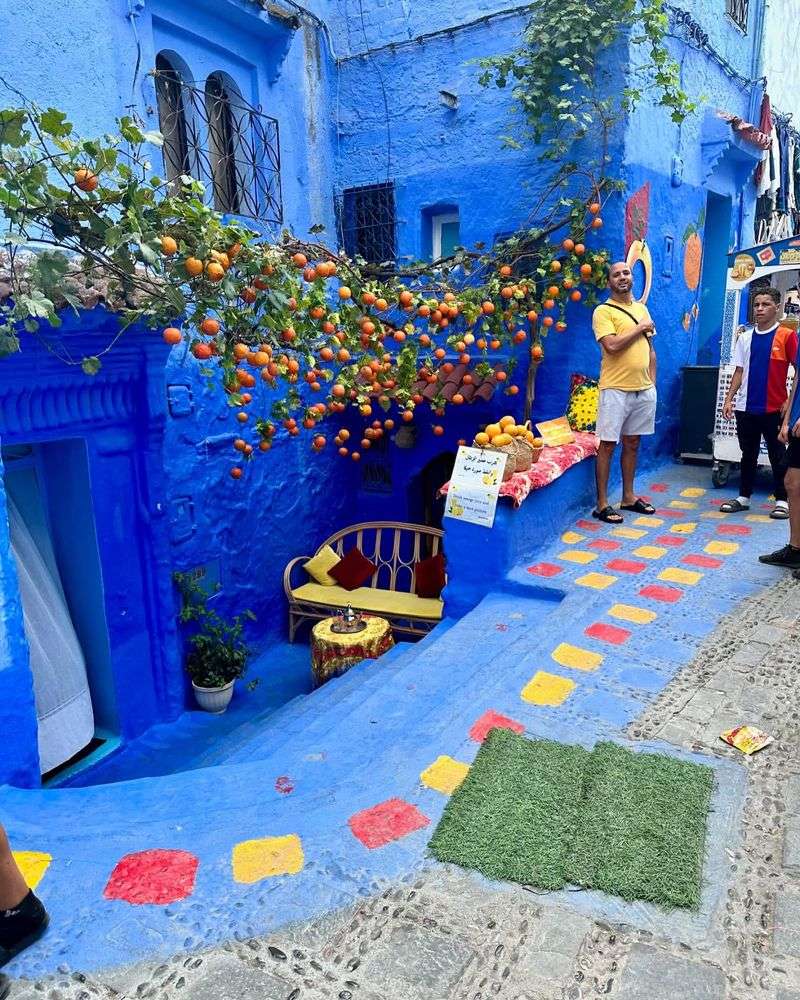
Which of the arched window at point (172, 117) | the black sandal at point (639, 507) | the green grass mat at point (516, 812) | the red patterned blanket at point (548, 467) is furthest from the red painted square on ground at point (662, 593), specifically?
the arched window at point (172, 117)

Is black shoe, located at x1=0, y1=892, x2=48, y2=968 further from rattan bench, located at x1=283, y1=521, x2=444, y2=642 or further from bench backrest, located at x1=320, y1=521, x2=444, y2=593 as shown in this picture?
bench backrest, located at x1=320, y1=521, x2=444, y2=593

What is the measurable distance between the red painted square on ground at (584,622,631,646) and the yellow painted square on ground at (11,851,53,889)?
2827mm

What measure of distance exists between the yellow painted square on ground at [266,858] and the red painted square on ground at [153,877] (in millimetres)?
144

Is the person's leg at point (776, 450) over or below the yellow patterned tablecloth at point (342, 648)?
over

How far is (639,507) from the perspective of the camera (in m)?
6.31

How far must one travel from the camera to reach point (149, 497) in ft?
17.9

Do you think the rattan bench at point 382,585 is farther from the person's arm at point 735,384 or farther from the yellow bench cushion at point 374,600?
the person's arm at point 735,384

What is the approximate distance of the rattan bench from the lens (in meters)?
6.85

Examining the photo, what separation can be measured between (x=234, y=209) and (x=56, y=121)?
4.49 meters

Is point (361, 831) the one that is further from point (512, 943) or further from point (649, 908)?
point (649, 908)

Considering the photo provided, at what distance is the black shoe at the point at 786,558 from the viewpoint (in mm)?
4898

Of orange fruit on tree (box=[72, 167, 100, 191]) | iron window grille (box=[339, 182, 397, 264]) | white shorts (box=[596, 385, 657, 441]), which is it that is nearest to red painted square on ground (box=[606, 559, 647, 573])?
white shorts (box=[596, 385, 657, 441])

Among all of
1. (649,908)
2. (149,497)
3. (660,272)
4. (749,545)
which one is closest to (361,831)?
(649,908)

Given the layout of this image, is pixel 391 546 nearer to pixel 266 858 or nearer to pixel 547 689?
pixel 547 689
